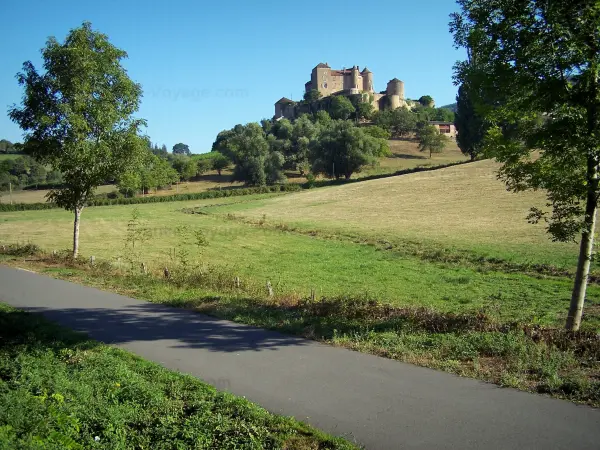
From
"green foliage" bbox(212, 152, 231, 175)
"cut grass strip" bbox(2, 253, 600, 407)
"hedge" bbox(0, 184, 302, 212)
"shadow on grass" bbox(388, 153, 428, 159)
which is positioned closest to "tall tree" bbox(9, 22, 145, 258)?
"cut grass strip" bbox(2, 253, 600, 407)

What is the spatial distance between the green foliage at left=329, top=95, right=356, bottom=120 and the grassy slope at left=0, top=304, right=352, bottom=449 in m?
159

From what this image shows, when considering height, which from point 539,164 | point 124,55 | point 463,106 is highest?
point 463,106

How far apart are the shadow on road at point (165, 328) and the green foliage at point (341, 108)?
155 m

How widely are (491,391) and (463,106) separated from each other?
91.9m

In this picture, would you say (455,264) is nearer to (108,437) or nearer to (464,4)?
(464,4)

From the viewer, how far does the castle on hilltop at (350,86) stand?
179375mm

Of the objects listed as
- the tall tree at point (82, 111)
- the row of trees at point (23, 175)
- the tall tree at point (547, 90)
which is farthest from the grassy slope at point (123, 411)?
the row of trees at point (23, 175)

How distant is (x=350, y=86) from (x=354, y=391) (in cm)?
18717

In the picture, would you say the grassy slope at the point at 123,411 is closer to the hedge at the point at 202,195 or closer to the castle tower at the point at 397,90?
the hedge at the point at 202,195

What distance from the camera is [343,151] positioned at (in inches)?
3597

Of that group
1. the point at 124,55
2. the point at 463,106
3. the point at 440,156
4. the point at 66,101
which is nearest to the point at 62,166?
the point at 66,101

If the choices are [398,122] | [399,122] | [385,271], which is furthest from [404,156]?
[385,271]

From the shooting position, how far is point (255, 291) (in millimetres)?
14969

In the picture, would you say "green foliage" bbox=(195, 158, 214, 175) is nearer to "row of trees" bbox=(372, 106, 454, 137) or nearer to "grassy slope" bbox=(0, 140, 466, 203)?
"grassy slope" bbox=(0, 140, 466, 203)
